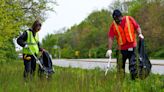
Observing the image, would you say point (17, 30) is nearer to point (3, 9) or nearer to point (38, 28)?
point (3, 9)

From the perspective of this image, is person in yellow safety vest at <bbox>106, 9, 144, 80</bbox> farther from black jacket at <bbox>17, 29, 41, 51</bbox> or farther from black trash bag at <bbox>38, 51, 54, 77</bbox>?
black jacket at <bbox>17, 29, 41, 51</bbox>

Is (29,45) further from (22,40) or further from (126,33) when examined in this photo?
(126,33)

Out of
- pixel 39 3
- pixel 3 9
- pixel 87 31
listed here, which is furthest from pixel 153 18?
pixel 3 9

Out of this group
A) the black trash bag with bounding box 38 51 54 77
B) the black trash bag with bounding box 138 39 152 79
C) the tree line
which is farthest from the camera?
the tree line

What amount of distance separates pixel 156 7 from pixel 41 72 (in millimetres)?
55408

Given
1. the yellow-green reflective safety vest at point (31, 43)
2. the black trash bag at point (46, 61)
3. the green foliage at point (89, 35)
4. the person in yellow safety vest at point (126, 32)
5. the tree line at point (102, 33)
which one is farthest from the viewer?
the green foliage at point (89, 35)

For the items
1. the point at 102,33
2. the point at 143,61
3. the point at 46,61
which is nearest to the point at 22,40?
the point at 46,61

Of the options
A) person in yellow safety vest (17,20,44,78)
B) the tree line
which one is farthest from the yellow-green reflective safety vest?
the tree line

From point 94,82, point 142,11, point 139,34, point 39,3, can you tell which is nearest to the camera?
point 94,82

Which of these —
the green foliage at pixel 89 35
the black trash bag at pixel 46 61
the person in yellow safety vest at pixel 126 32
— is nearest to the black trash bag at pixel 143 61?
the person in yellow safety vest at pixel 126 32

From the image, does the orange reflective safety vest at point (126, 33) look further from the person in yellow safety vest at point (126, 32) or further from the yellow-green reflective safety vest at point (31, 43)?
the yellow-green reflective safety vest at point (31, 43)

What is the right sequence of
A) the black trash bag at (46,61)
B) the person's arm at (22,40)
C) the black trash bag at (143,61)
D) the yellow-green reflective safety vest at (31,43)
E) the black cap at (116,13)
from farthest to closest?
1. the black trash bag at (46,61)
2. the yellow-green reflective safety vest at (31,43)
3. the person's arm at (22,40)
4. the black cap at (116,13)
5. the black trash bag at (143,61)

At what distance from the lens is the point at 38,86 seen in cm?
642

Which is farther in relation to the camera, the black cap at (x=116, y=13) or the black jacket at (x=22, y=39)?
the black jacket at (x=22, y=39)
